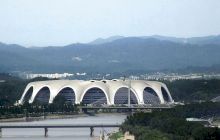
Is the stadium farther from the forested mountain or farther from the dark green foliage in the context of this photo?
the forested mountain

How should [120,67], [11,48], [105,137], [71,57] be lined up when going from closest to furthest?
[105,137] → [120,67] → [71,57] → [11,48]

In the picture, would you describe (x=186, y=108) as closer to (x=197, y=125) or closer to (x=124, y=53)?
(x=197, y=125)

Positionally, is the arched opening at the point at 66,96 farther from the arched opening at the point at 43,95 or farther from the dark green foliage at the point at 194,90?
the dark green foliage at the point at 194,90

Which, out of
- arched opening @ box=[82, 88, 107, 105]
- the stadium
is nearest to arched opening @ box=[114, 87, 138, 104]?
the stadium

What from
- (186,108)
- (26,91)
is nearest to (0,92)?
(26,91)

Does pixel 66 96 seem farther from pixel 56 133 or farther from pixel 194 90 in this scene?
pixel 56 133

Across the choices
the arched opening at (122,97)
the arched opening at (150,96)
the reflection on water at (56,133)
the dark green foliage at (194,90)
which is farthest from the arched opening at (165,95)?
the reflection on water at (56,133)

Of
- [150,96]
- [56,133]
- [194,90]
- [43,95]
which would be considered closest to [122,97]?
[150,96]
